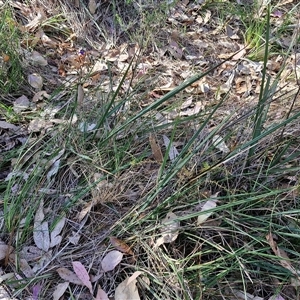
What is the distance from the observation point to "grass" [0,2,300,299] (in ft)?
4.73

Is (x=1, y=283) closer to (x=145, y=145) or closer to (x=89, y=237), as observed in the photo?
(x=89, y=237)

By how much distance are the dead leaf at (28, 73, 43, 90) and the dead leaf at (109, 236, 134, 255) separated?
40.4 inches

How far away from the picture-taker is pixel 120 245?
1.51 meters

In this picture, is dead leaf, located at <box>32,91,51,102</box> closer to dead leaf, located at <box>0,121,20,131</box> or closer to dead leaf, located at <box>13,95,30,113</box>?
dead leaf, located at <box>13,95,30,113</box>

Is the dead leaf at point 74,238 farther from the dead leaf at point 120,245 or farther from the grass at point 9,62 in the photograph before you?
the grass at point 9,62

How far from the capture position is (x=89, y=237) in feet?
5.17

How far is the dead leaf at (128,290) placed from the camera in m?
1.40

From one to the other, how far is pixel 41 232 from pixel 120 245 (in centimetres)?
31

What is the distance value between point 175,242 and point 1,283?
627 mm

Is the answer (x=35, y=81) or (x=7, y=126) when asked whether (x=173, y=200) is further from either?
(x=35, y=81)

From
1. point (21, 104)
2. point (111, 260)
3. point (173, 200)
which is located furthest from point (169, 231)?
point (21, 104)

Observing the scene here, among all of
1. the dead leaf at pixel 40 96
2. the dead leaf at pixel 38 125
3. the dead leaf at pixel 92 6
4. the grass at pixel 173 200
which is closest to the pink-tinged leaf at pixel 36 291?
the grass at pixel 173 200

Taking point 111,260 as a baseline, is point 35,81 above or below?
above

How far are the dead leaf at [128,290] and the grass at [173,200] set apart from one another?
34mm
